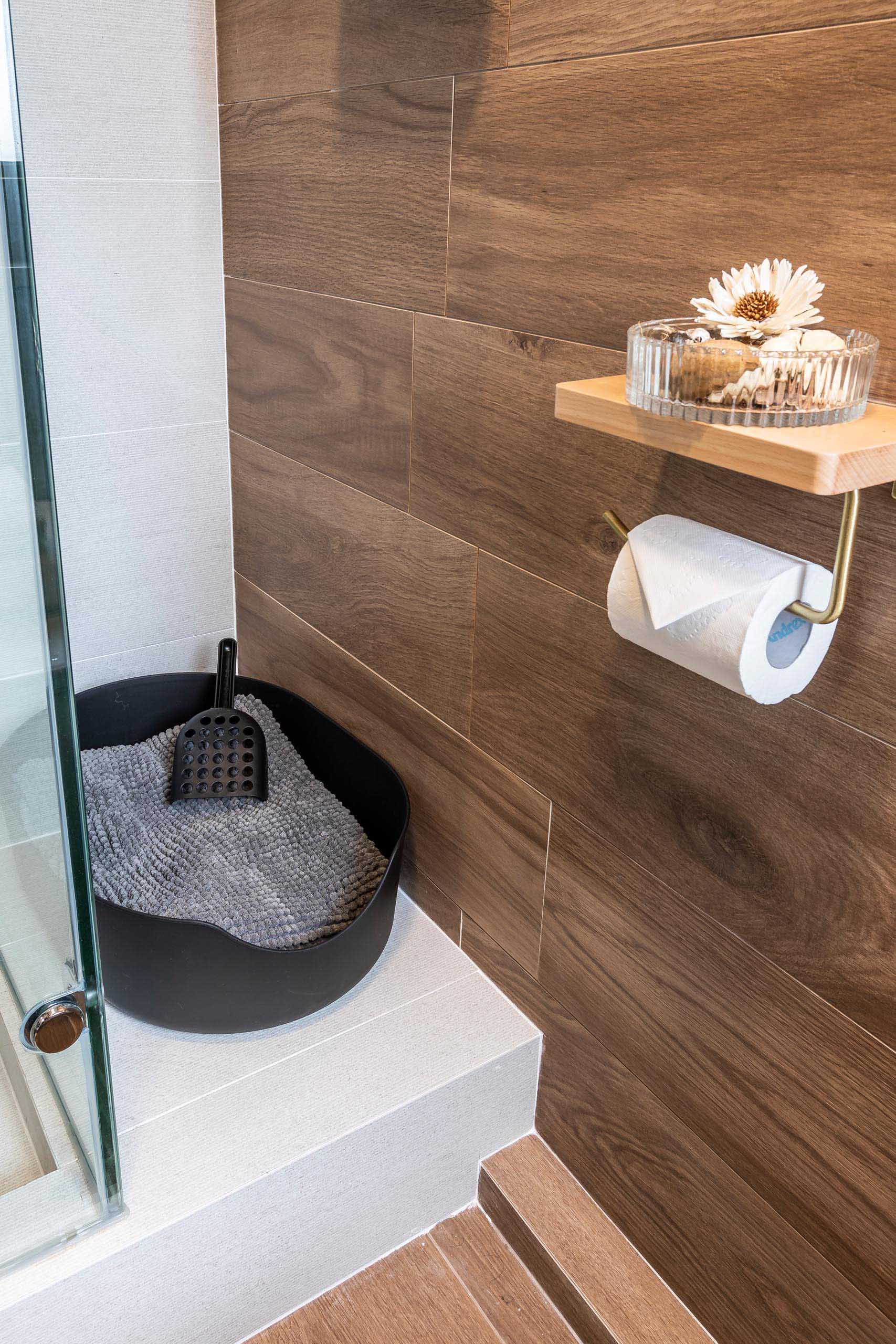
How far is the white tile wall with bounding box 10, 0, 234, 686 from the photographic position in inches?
54.5

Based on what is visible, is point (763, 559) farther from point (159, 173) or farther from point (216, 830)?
point (159, 173)

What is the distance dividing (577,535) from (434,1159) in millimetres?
698

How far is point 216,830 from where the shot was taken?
1402mm

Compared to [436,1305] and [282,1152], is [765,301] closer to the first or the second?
[282,1152]

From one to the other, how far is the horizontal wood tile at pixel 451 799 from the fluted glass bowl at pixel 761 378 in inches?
22.3

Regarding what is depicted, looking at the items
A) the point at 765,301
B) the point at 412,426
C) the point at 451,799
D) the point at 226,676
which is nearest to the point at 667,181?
the point at 765,301

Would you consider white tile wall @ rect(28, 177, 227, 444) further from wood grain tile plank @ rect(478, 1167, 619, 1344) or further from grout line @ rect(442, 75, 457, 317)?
wood grain tile plank @ rect(478, 1167, 619, 1344)

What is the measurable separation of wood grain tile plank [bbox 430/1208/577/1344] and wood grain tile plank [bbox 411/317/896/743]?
2.43 feet

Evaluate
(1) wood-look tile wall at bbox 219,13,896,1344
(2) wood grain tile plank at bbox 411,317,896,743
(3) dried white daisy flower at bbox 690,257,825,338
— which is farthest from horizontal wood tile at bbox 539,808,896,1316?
(3) dried white daisy flower at bbox 690,257,825,338

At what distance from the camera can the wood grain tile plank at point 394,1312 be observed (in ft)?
3.65

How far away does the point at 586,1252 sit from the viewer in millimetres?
1122

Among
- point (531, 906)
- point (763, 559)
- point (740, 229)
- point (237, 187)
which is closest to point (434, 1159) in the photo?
point (531, 906)

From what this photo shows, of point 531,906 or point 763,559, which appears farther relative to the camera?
point 531,906

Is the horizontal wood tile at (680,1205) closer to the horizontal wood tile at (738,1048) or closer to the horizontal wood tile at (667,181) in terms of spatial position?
the horizontal wood tile at (738,1048)
